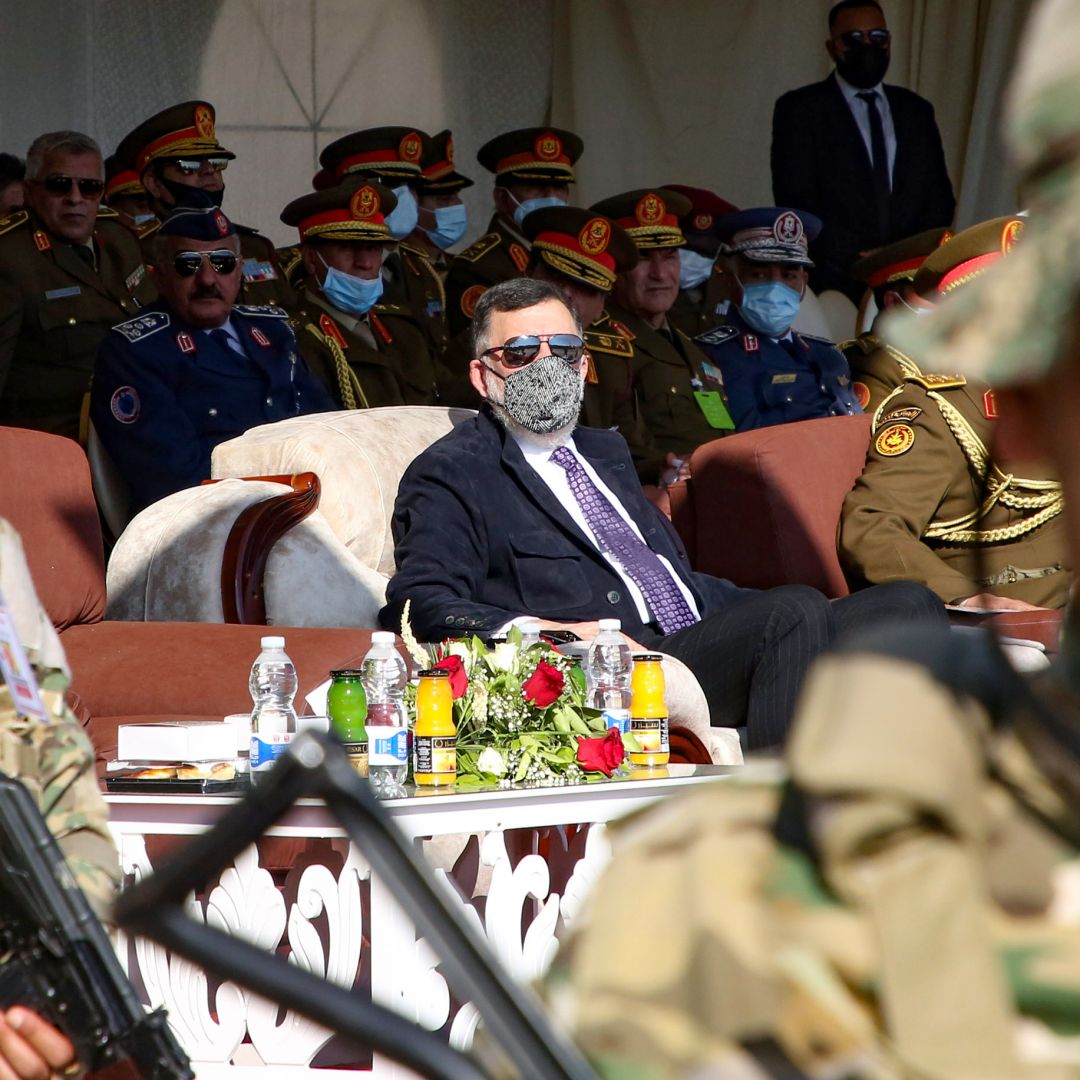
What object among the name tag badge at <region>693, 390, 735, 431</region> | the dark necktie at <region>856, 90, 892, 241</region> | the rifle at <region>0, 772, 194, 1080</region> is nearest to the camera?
the rifle at <region>0, 772, 194, 1080</region>

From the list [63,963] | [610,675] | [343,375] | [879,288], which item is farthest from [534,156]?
[63,963]

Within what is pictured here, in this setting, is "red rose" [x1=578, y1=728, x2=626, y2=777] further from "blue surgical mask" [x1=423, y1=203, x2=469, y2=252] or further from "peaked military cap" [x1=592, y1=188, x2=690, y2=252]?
"blue surgical mask" [x1=423, y1=203, x2=469, y2=252]

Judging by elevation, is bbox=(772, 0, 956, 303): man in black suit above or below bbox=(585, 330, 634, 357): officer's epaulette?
above

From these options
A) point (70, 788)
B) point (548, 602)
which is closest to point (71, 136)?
point (548, 602)

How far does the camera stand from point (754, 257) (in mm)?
7781

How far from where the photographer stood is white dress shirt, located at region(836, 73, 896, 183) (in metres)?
8.57

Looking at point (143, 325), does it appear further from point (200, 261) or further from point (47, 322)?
point (47, 322)

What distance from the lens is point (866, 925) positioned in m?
0.52

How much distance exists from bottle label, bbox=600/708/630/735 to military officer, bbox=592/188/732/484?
3562 mm

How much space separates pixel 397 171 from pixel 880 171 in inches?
88.2

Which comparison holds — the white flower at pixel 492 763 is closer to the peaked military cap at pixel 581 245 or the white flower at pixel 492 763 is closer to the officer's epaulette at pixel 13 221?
the peaked military cap at pixel 581 245

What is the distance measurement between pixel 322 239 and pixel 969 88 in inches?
152

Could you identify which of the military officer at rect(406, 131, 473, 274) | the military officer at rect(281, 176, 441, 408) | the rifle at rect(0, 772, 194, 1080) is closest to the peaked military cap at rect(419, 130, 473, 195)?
the military officer at rect(406, 131, 473, 274)

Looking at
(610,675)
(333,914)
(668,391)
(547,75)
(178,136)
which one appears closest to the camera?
(333,914)
